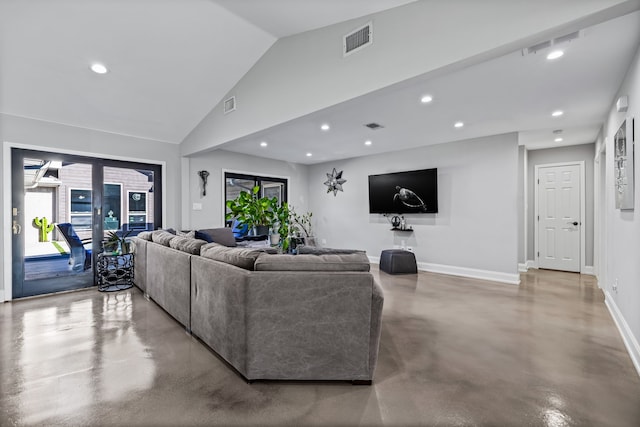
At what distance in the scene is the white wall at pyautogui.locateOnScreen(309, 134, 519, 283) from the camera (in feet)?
16.0

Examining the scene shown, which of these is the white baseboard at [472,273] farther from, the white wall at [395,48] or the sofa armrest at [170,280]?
the sofa armrest at [170,280]

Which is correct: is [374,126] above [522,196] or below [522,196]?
above

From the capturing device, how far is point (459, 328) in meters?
2.94

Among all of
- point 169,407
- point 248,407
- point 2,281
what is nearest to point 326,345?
point 248,407

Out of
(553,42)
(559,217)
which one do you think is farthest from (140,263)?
(559,217)

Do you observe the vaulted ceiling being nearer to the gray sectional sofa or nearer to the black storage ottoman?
the gray sectional sofa

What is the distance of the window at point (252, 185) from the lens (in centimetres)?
628

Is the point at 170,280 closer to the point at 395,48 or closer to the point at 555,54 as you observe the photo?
the point at 395,48

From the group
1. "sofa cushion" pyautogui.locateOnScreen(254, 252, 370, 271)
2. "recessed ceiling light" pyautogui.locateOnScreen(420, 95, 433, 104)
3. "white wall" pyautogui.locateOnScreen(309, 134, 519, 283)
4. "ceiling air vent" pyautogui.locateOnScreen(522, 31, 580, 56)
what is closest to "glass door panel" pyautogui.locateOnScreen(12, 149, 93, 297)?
"sofa cushion" pyautogui.locateOnScreen(254, 252, 370, 271)

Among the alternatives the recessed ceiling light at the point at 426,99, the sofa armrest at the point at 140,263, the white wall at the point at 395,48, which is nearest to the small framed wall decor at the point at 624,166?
the white wall at the point at 395,48

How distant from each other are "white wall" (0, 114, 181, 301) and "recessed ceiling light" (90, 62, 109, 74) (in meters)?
1.36

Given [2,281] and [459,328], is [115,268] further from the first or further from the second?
[459,328]

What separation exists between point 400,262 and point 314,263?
3801 millimetres

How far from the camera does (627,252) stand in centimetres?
260
